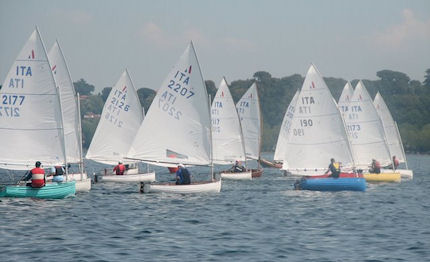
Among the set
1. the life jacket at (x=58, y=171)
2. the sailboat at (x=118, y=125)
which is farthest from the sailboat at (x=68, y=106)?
the sailboat at (x=118, y=125)

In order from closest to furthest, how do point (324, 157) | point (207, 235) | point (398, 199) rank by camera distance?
1. point (207, 235)
2. point (398, 199)
3. point (324, 157)

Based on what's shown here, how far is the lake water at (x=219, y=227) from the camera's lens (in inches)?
1067

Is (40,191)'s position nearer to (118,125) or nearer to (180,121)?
(180,121)

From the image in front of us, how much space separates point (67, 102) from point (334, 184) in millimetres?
19167

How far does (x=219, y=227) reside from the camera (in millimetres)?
34031

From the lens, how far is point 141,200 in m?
46.2

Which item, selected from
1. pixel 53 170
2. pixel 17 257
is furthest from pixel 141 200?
pixel 17 257

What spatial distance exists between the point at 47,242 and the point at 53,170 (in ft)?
72.5

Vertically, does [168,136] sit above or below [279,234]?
above

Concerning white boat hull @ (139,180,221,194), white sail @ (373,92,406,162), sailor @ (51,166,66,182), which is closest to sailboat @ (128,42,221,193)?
white boat hull @ (139,180,221,194)

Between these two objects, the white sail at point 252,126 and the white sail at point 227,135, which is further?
the white sail at point 252,126

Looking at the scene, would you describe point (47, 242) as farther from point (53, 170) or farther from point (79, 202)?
point (53, 170)

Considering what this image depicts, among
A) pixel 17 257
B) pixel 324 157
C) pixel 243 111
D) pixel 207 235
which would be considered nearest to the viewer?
pixel 17 257

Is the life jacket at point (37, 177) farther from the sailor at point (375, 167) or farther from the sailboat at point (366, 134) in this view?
the sailboat at point (366, 134)
